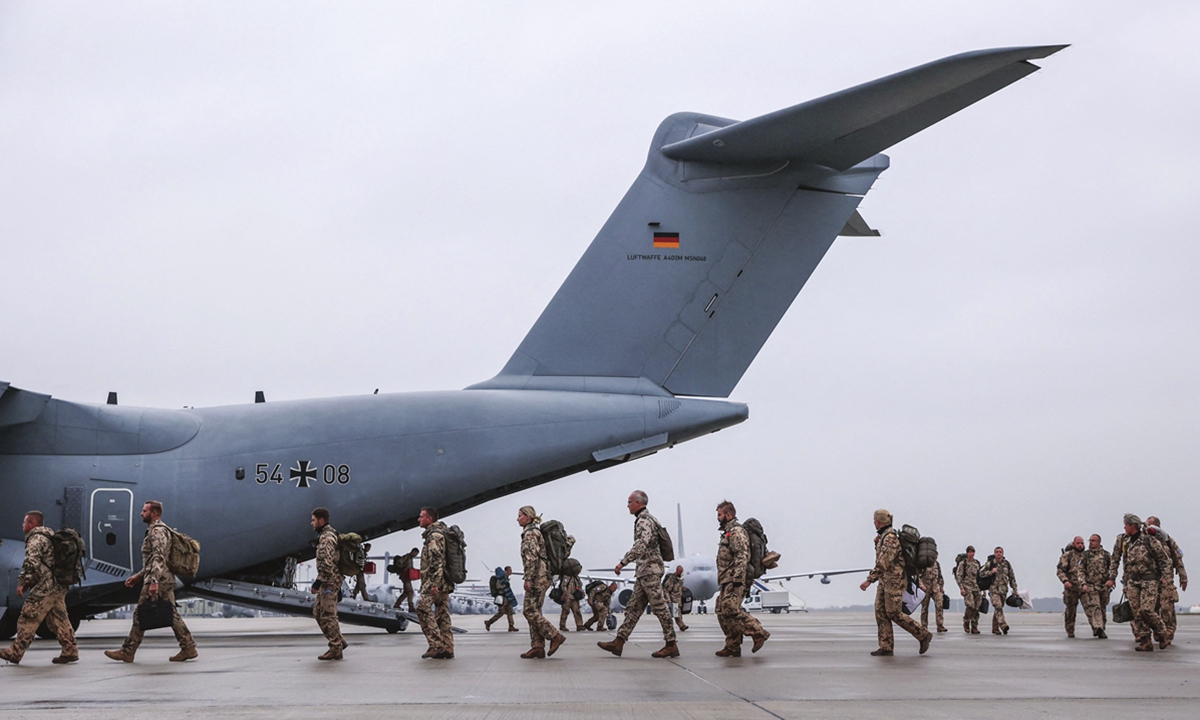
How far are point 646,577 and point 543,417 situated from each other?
3.52 metres

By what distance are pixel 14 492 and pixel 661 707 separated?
413 inches

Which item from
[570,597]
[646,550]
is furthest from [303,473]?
[570,597]

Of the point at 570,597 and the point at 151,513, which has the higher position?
the point at 151,513

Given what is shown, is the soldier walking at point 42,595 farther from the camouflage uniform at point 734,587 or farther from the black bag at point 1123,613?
the black bag at point 1123,613

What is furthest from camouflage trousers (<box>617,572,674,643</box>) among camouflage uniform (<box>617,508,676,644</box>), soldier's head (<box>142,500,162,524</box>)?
soldier's head (<box>142,500,162,524</box>)

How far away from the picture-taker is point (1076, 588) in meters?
15.7

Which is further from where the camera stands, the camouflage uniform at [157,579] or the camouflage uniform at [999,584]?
the camouflage uniform at [999,584]

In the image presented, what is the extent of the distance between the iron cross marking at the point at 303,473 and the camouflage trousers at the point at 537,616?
4459 millimetres

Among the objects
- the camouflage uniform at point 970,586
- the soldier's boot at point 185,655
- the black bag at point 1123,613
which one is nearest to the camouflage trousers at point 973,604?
the camouflage uniform at point 970,586

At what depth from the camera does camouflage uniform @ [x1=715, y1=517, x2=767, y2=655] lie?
34.0 feet

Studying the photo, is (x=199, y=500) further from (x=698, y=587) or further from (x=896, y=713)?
(x=698, y=587)

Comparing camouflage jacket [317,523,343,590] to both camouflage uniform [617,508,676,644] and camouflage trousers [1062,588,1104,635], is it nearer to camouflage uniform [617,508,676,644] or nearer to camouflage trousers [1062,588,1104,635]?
camouflage uniform [617,508,676,644]

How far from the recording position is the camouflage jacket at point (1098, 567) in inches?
607

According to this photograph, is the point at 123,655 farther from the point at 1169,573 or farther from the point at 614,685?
the point at 1169,573
